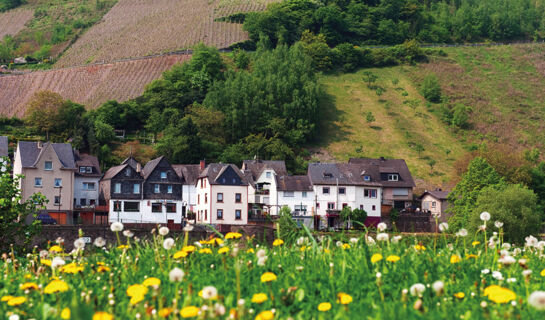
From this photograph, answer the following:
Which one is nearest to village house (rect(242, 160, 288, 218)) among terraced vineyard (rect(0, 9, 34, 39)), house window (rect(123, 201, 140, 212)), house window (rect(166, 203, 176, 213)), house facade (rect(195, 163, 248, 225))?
house facade (rect(195, 163, 248, 225))

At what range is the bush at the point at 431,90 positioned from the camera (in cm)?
11181

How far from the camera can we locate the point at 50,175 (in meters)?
62.9

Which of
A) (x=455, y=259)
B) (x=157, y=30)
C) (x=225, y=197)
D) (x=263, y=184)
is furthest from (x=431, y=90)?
(x=455, y=259)

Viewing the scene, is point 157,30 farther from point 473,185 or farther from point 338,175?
point 473,185

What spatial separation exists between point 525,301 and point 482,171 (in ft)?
190

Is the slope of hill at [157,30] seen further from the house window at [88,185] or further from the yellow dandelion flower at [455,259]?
the yellow dandelion flower at [455,259]

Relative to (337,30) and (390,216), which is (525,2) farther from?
(390,216)

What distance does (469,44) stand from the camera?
148625 mm

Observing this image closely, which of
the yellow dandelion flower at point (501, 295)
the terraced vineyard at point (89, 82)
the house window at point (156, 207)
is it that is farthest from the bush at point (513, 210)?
the terraced vineyard at point (89, 82)

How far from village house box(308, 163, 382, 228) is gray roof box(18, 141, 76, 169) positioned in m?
23.3

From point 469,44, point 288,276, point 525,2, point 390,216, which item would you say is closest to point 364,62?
point 469,44

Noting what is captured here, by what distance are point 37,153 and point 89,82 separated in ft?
203

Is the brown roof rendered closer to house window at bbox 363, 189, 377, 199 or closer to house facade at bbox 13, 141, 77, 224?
house facade at bbox 13, 141, 77, 224

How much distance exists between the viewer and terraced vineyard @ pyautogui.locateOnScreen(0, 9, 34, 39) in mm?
178887
